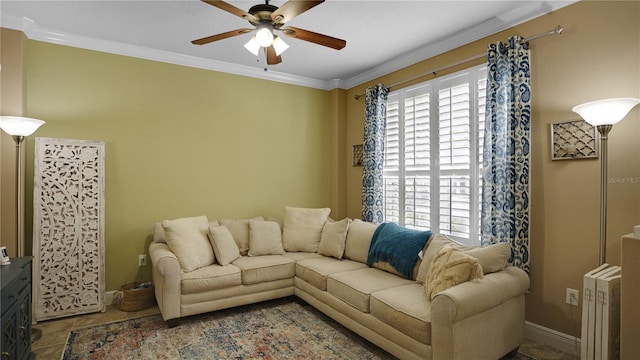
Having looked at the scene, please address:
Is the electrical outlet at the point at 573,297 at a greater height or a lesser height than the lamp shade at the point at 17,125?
lesser

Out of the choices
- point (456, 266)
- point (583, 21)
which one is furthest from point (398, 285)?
point (583, 21)

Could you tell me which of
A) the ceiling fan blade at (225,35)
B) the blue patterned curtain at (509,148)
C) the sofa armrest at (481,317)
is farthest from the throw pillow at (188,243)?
the blue patterned curtain at (509,148)

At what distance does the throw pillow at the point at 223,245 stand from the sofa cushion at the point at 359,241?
1.28 metres

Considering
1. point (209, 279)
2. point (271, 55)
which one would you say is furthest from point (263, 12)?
point (209, 279)

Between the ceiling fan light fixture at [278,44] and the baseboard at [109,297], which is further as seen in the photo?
the baseboard at [109,297]

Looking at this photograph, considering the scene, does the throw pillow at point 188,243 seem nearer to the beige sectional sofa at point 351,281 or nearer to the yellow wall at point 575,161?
the beige sectional sofa at point 351,281

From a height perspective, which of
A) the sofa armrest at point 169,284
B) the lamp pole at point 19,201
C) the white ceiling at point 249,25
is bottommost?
the sofa armrest at point 169,284

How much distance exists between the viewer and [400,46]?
3.91 meters

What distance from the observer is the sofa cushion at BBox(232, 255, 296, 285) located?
3621 mm

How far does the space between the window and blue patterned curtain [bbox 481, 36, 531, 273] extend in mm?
258

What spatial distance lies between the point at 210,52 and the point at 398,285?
3.35 metres

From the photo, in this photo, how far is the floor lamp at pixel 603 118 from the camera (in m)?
2.22

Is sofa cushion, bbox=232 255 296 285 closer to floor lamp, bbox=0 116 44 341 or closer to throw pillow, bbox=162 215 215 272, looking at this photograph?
throw pillow, bbox=162 215 215 272

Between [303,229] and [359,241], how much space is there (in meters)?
0.85
